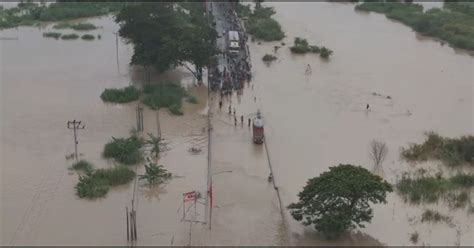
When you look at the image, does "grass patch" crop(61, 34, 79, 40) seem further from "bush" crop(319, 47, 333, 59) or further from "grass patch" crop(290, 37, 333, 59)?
"bush" crop(319, 47, 333, 59)

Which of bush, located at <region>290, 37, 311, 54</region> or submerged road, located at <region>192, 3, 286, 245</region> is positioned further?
bush, located at <region>290, 37, 311, 54</region>

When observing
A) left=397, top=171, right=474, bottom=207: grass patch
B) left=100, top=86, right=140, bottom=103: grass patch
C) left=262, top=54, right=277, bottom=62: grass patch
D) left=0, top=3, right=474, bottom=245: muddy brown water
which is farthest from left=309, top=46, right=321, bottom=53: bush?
left=397, top=171, right=474, bottom=207: grass patch

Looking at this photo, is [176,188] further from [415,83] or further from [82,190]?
[415,83]

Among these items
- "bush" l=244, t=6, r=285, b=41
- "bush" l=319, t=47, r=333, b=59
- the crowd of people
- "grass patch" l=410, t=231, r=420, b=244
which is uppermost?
"bush" l=244, t=6, r=285, b=41

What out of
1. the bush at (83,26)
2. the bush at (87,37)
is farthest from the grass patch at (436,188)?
the bush at (83,26)

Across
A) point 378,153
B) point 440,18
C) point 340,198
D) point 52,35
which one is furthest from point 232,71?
point 440,18

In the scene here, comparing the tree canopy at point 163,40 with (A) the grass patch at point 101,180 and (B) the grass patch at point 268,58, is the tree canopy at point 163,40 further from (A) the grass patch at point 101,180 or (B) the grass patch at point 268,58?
(A) the grass patch at point 101,180
